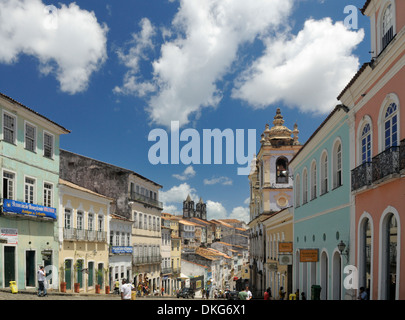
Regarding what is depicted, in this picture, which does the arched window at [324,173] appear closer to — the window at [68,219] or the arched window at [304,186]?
the arched window at [304,186]

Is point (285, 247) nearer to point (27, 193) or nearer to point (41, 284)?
point (41, 284)

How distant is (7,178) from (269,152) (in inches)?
1186

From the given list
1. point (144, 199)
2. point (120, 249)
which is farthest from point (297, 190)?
point (144, 199)

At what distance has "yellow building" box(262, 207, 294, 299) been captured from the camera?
27875mm

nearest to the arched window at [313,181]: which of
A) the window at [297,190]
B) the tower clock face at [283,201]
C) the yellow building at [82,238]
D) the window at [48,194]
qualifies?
the window at [297,190]

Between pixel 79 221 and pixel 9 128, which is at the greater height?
pixel 9 128

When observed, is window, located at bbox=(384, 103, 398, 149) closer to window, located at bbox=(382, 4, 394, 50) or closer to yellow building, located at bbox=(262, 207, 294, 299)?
window, located at bbox=(382, 4, 394, 50)

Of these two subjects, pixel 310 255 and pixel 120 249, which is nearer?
pixel 310 255

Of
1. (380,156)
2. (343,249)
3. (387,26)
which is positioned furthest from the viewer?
(343,249)

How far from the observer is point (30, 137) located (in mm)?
24875

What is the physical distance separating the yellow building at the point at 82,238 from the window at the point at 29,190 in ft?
9.90

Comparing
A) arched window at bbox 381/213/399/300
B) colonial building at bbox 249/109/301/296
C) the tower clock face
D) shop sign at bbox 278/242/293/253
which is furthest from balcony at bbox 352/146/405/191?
the tower clock face

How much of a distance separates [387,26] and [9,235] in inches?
699
